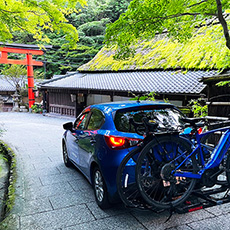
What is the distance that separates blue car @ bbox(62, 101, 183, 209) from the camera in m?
3.04

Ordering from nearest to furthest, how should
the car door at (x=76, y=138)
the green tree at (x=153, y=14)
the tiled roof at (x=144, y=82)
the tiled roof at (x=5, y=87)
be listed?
the car door at (x=76, y=138) < the green tree at (x=153, y=14) < the tiled roof at (x=144, y=82) < the tiled roof at (x=5, y=87)

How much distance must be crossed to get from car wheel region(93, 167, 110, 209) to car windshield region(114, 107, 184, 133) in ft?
2.76

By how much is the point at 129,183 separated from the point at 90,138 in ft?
3.81

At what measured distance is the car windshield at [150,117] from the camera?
10.6 feet

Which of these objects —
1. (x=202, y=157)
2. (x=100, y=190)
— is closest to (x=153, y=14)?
(x=202, y=157)

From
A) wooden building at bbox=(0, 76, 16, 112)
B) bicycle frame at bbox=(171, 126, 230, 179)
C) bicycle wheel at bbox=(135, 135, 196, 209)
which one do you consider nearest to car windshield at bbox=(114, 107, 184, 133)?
bicycle wheel at bbox=(135, 135, 196, 209)

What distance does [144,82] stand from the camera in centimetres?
1331

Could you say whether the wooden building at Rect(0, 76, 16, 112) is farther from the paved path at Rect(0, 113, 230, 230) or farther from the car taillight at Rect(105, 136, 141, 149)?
the car taillight at Rect(105, 136, 141, 149)

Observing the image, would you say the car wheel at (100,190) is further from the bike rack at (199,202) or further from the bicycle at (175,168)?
the bike rack at (199,202)

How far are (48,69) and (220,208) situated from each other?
125 feet

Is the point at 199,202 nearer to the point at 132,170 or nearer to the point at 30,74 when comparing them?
the point at 132,170

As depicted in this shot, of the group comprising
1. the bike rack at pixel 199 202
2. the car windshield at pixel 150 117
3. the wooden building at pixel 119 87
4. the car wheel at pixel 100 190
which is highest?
the wooden building at pixel 119 87

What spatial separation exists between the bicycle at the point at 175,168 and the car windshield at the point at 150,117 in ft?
2.18

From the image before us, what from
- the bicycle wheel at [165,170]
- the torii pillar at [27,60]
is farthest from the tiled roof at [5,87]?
the bicycle wheel at [165,170]
